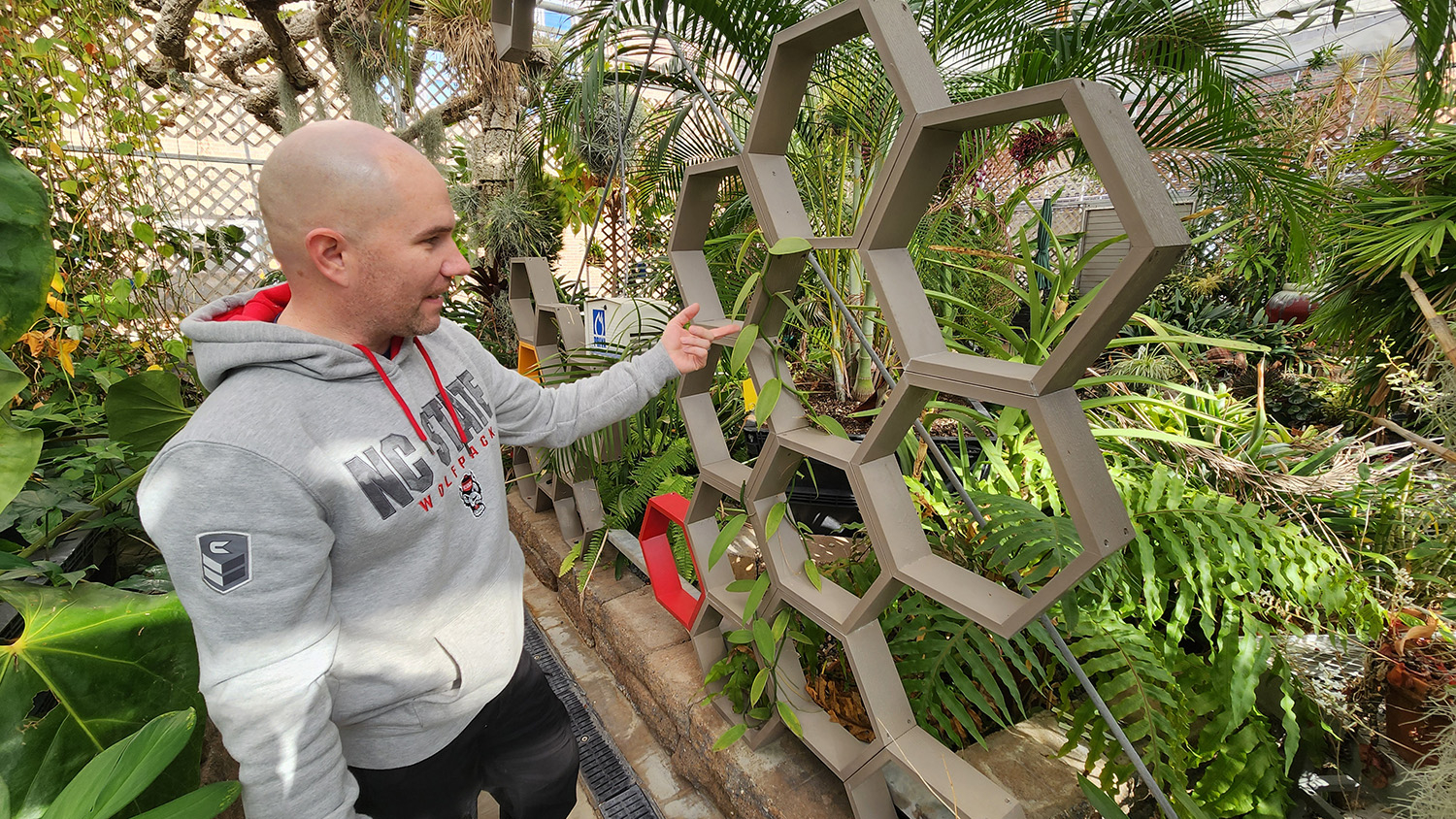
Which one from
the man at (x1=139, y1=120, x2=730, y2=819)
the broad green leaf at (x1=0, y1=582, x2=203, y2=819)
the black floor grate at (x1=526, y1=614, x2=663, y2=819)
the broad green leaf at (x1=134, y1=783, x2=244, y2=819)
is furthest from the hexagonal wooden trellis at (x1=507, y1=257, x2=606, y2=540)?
the broad green leaf at (x1=134, y1=783, x2=244, y2=819)

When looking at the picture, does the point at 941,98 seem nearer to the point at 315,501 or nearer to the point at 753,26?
the point at 315,501

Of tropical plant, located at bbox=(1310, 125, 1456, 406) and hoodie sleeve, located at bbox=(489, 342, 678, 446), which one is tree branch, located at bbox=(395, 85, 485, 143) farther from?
tropical plant, located at bbox=(1310, 125, 1456, 406)

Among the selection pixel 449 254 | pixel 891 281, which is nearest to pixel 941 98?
pixel 891 281

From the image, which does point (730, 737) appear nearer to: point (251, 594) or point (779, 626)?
point (779, 626)

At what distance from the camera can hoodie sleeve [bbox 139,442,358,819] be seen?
78 centimetres

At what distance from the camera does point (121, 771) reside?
0.76 m

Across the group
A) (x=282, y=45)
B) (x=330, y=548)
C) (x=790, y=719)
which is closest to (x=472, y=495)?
(x=330, y=548)

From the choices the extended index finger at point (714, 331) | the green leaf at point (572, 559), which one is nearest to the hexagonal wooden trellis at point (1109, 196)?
the extended index finger at point (714, 331)

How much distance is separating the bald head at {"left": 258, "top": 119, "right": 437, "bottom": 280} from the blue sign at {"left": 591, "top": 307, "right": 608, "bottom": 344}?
1.39 metres

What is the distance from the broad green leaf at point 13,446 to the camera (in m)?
1.05

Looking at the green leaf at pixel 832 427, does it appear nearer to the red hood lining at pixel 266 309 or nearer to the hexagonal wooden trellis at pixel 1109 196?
the hexagonal wooden trellis at pixel 1109 196

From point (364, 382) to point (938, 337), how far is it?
84cm

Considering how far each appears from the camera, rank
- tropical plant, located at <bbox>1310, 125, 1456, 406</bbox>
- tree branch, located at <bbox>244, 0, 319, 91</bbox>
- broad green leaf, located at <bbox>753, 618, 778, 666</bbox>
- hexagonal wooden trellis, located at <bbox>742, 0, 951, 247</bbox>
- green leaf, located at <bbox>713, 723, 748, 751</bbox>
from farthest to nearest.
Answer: tree branch, located at <bbox>244, 0, 319, 91</bbox>, tropical plant, located at <bbox>1310, 125, 1456, 406</bbox>, green leaf, located at <bbox>713, 723, 748, 751</bbox>, broad green leaf, located at <bbox>753, 618, 778, 666</bbox>, hexagonal wooden trellis, located at <bbox>742, 0, 951, 247</bbox>

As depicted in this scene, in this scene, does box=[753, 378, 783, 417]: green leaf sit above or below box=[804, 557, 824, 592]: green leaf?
above
